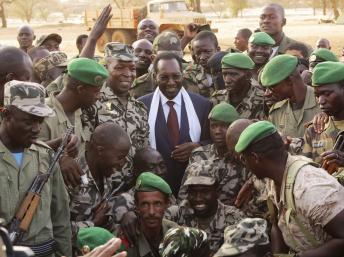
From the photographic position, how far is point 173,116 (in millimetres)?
6027

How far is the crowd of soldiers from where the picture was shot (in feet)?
11.3

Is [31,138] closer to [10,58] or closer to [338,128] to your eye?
[10,58]

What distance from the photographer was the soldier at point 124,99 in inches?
227

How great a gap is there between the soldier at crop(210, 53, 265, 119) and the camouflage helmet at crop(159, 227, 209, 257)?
2547 mm

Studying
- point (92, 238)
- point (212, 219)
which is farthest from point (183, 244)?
point (212, 219)

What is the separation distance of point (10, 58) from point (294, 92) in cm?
239

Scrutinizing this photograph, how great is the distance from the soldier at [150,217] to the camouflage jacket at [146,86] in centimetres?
266

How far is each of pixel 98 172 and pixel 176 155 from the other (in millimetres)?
1127

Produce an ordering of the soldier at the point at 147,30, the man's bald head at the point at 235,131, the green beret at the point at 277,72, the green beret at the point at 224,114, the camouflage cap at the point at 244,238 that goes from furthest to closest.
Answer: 1. the soldier at the point at 147,30
2. the green beret at the point at 224,114
3. the green beret at the point at 277,72
4. the man's bald head at the point at 235,131
5. the camouflage cap at the point at 244,238

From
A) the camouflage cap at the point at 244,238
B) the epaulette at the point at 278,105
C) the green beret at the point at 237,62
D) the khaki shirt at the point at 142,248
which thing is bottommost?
the khaki shirt at the point at 142,248

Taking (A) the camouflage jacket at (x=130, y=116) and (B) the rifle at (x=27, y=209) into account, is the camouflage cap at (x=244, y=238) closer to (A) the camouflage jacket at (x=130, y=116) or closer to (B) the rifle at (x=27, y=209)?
(B) the rifle at (x=27, y=209)

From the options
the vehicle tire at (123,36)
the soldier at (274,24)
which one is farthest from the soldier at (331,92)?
the vehicle tire at (123,36)

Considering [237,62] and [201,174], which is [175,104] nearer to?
[237,62]

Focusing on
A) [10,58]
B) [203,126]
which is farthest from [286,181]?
[203,126]
